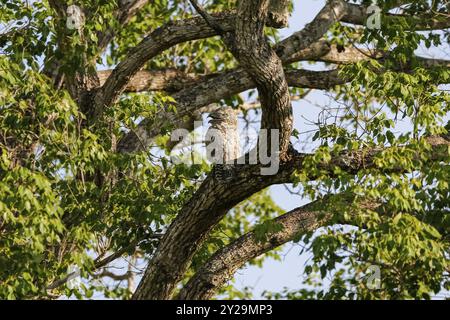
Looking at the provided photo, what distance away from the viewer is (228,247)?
8.84 meters

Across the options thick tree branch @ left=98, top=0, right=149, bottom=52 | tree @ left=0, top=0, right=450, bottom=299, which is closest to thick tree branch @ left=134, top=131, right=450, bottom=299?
tree @ left=0, top=0, right=450, bottom=299

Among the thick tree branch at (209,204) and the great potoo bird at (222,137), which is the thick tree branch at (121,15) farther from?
the thick tree branch at (209,204)

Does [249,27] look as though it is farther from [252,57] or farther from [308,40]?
[308,40]

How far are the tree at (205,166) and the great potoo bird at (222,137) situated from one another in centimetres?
21

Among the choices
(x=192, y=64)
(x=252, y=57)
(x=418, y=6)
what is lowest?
(x=252, y=57)

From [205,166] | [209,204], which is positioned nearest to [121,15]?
[205,166]

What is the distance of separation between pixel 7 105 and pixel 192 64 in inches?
163

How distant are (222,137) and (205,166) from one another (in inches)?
57.2

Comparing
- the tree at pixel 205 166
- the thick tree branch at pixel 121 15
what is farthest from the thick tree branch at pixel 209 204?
the thick tree branch at pixel 121 15

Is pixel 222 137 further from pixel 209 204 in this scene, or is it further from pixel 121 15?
pixel 121 15

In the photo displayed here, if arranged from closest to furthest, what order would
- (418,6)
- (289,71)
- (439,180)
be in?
(439,180) → (418,6) → (289,71)

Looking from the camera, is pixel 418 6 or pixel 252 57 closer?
pixel 252 57

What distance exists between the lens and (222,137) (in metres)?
9.54
